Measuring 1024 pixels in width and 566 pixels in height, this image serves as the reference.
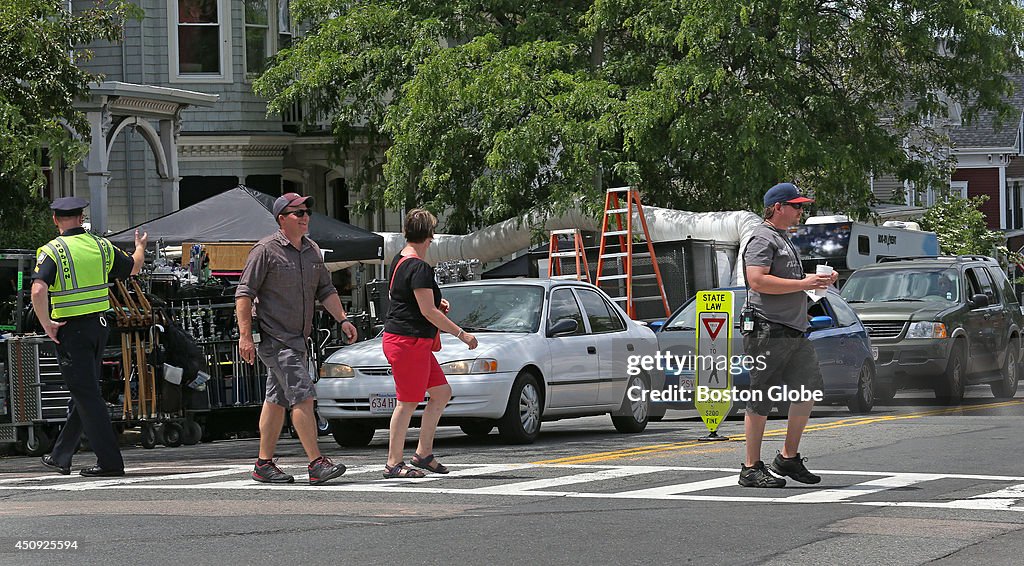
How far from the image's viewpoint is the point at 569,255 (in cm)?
2402

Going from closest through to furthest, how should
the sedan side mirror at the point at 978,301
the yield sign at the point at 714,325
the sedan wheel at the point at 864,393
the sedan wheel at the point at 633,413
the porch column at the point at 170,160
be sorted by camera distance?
the yield sign at the point at 714,325, the sedan wheel at the point at 633,413, the sedan wheel at the point at 864,393, the sedan side mirror at the point at 978,301, the porch column at the point at 170,160

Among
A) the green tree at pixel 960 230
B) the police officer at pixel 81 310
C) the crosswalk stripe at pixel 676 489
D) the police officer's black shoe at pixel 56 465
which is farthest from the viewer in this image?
the green tree at pixel 960 230

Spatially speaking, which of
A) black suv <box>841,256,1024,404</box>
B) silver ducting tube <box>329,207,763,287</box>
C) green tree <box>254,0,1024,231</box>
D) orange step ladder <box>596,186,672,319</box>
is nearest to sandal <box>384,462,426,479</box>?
black suv <box>841,256,1024,404</box>

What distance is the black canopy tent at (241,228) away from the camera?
802 inches

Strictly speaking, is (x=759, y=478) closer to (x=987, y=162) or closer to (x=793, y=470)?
(x=793, y=470)

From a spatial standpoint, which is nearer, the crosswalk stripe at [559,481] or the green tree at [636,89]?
the crosswalk stripe at [559,481]

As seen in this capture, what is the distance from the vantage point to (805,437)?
1395 centimetres

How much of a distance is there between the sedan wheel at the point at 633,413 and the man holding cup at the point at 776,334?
5.36 m

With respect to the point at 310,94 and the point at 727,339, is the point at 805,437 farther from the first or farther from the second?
the point at 310,94

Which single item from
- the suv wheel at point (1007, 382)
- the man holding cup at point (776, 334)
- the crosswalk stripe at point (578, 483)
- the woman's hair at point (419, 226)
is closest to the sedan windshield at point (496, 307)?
the crosswalk stripe at point (578, 483)

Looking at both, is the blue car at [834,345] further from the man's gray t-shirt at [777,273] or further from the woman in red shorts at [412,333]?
the man's gray t-shirt at [777,273]

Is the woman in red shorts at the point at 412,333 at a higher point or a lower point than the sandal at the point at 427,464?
higher

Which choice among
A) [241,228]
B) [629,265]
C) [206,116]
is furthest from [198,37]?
[629,265]

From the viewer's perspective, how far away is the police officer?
1098 cm
